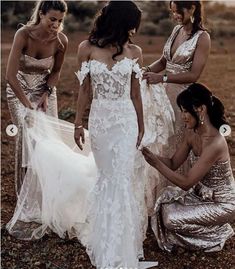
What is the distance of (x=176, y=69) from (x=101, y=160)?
3.13ft

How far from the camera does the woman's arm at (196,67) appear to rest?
13.2 feet

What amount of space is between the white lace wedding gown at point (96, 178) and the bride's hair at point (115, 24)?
0.13 meters

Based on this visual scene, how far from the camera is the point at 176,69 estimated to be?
4.16m

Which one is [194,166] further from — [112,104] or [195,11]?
[195,11]

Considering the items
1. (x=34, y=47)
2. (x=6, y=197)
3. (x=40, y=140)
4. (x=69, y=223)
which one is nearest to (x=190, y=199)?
(x=69, y=223)

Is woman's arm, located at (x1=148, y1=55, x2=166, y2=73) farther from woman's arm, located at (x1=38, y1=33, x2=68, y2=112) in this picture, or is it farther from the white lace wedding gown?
woman's arm, located at (x1=38, y1=33, x2=68, y2=112)

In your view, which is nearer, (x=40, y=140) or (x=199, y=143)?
(x=199, y=143)

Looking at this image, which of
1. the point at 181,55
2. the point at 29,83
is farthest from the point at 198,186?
the point at 29,83

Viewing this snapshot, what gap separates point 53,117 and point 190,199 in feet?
4.09

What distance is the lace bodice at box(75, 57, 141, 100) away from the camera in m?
3.43

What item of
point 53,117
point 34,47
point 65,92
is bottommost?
point 65,92

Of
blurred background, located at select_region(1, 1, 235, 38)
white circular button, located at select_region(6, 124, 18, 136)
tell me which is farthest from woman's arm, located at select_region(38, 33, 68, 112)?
blurred background, located at select_region(1, 1, 235, 38)

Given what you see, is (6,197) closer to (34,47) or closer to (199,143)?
(34,47)

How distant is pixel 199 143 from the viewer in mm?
3943
